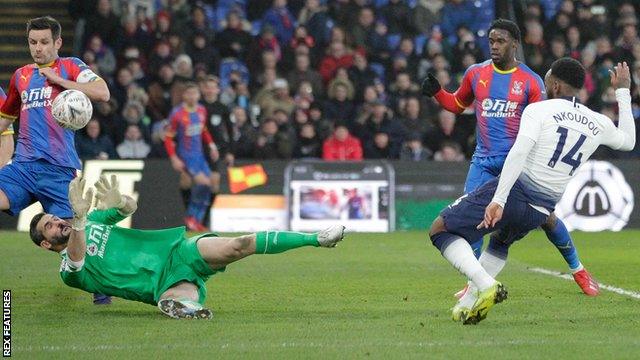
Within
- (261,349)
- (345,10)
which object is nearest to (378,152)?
(345,10)

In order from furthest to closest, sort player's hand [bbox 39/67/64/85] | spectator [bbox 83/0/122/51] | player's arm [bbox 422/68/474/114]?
spectator [bbox 83/0/122/51] < player's arm [bbox 422/68/474/114] < player's hand [bbox 39/67/64/85]

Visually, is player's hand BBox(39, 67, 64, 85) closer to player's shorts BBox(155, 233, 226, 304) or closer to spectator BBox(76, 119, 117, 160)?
player's shorts BBox(155, 233, 226, 304)

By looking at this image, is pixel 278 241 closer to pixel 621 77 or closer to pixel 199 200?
pixel 621 77

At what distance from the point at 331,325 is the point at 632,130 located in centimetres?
256

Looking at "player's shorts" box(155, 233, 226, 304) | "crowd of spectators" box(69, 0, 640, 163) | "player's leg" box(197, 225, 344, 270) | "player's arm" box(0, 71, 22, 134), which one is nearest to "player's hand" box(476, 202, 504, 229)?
"player's leg" box(197, 225, 344, 270)

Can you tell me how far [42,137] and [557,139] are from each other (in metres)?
4.25

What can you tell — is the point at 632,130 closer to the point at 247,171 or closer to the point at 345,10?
the point at 247,171

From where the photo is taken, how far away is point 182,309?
29.9 ft

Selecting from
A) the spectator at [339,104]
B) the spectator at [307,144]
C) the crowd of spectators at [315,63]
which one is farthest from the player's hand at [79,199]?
the spectator at [339,104]

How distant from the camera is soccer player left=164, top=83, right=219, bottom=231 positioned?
19219 mm

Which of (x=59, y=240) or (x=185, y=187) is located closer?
(x=59, y=240)

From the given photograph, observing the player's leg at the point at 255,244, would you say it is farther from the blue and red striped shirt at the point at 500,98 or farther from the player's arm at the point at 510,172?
the blue and red striped shirt at the point at 500,98

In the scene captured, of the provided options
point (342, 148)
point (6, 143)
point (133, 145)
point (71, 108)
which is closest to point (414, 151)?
point (342, 148)

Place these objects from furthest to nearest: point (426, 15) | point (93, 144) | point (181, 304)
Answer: point (426, 15) → point (93, 144) → point (181, 304)
